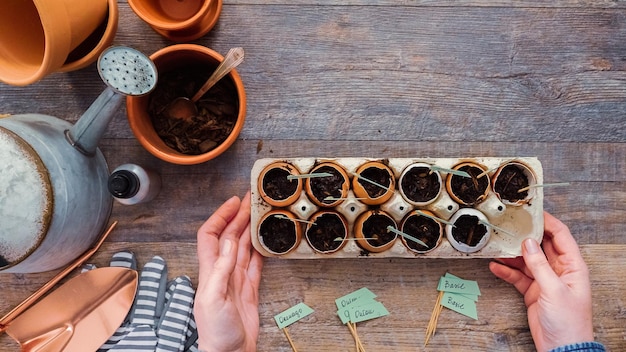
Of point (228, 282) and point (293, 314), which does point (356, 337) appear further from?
point (228, 282)

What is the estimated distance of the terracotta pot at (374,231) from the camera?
76 cm

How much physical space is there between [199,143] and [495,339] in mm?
653

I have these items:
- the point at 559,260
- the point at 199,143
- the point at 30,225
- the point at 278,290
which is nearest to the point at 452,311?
the point at 559,260

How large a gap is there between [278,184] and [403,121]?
27cm

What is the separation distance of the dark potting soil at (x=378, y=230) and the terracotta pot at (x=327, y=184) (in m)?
0.06

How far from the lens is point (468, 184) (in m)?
0.77

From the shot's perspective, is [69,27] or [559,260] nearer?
[69,27]

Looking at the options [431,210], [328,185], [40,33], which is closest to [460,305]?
[431,210]

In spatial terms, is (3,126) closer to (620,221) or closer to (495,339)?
(495,339)

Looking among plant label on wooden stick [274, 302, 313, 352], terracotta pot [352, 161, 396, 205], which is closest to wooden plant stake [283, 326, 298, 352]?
plant label on wooden stick [274, 302, 313, 352]

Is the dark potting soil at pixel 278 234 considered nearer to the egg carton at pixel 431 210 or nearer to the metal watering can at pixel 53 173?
the egg carton at pixel 431 210

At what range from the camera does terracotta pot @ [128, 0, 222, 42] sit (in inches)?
A: 30.5

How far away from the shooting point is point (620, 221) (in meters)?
0.90

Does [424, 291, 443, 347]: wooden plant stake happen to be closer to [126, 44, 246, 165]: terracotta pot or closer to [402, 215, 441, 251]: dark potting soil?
[402, 215, 441, 251]: dark potting soil
